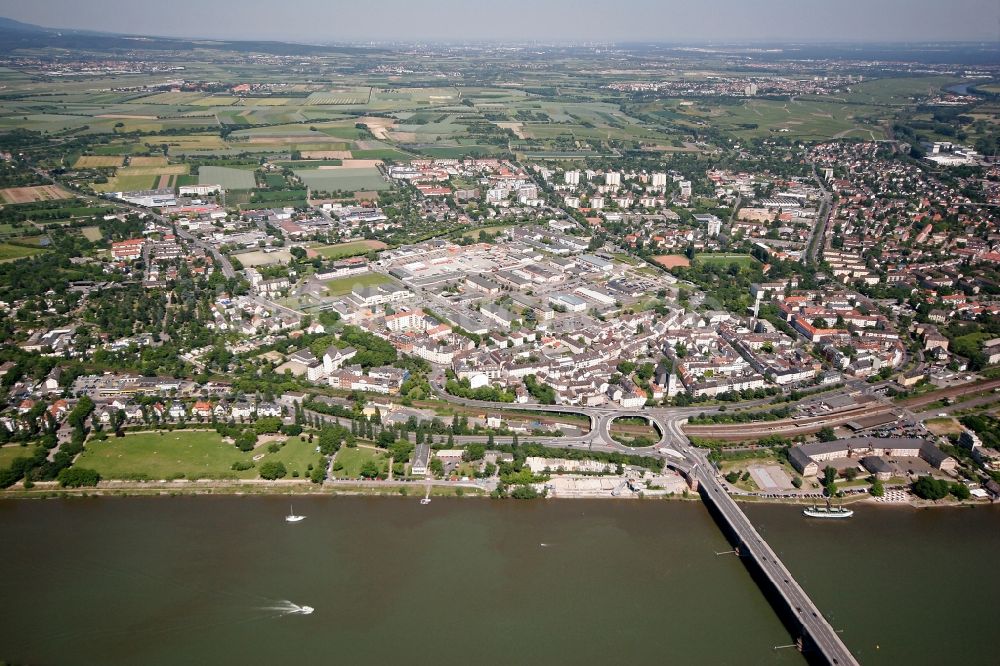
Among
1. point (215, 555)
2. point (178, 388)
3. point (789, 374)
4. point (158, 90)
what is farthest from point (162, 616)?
point (158, 90)

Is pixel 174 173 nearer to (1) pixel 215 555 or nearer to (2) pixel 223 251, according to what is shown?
(2) pixel 223 251

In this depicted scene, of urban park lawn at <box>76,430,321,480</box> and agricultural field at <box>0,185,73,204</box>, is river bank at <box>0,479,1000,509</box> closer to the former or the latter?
urban park lawn at <box>76,430,321,480</box>

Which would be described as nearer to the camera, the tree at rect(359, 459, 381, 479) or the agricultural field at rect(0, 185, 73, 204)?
the tree at rect(359, 459, 381, 479)

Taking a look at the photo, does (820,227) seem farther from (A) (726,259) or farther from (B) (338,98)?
(B) (338,98)

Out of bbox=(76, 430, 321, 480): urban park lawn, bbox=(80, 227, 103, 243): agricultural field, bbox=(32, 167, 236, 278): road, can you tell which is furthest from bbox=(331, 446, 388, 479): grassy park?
bbox=(80, 227, 103, 243): agricultural field

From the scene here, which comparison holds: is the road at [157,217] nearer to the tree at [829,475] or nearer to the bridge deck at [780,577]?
the bridge deck at [780,577]

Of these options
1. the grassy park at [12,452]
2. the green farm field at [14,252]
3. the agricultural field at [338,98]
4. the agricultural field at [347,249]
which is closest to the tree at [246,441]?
the grassy park at [12,452]

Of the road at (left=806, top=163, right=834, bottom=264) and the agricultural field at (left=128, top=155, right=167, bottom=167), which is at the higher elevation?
the agricultural field at (left=128, top=155, right=167, bottom=167)
